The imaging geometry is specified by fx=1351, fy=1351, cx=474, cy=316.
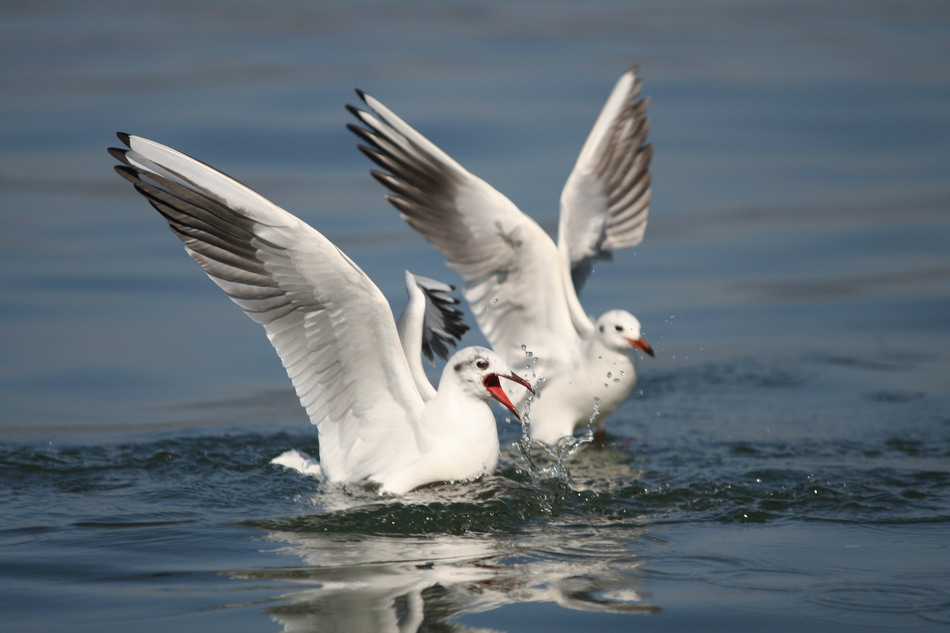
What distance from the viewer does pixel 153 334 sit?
10.7m

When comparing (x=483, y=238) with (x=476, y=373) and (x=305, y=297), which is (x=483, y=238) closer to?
(x=476, y=373)

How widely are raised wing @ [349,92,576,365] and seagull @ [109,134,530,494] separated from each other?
1.45m

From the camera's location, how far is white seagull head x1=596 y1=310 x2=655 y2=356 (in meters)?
9.12

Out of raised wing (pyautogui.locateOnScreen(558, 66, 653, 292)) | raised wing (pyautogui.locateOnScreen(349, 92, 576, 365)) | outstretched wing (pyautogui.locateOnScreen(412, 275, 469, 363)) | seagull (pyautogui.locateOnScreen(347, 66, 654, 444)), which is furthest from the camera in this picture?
raised wing (pyautogui.locateOnScreen(558, 66, 653, 292))

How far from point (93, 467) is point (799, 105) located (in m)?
12.4

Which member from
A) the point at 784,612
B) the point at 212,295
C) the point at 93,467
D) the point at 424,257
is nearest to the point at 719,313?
the point at 424,257

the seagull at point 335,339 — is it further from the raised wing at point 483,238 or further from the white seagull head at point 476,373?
the raised wing at point 483,238

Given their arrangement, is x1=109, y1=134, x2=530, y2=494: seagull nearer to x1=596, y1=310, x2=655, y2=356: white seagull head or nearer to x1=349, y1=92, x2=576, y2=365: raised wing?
x1=349, y1=92, x2=576, y2=365: raised wing

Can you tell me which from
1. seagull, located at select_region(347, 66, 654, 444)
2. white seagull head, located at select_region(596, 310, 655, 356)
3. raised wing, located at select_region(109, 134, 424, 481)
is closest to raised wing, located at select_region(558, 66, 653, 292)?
seagull, located at select_region(347, 66, 654, 444)

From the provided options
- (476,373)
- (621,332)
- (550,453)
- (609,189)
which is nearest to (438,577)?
(476,373)

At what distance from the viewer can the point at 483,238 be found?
9148mm

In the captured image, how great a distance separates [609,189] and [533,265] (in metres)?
1.21

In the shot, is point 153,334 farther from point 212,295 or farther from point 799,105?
point 799,105

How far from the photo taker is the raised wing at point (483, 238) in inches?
343
